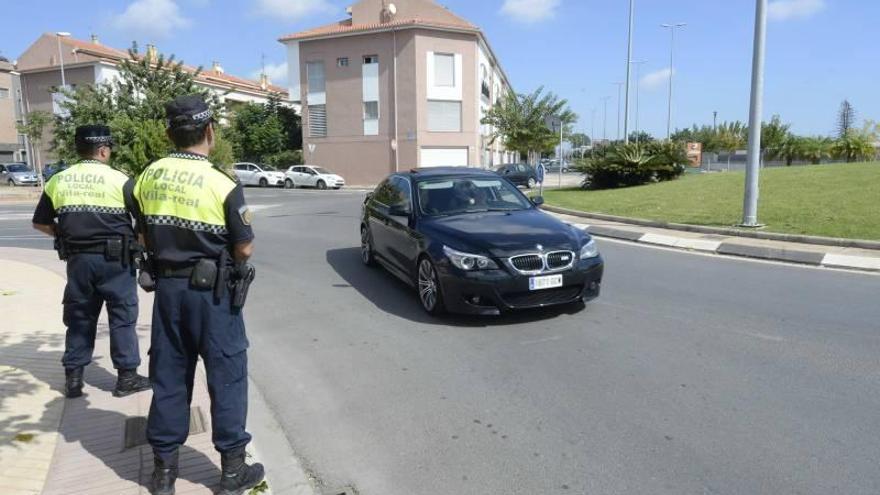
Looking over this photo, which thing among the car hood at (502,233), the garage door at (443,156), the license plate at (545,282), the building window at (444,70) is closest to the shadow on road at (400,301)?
the license plate at (545,282)

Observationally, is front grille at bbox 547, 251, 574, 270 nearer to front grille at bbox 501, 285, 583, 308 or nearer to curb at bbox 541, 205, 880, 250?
front grille at bbox 501, 285, 583, 308

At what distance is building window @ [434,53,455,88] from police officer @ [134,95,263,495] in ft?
130

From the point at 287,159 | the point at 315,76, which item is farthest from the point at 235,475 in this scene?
the point at 287,159

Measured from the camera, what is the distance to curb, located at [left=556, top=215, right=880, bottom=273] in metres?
9.02

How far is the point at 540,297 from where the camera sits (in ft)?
19.7

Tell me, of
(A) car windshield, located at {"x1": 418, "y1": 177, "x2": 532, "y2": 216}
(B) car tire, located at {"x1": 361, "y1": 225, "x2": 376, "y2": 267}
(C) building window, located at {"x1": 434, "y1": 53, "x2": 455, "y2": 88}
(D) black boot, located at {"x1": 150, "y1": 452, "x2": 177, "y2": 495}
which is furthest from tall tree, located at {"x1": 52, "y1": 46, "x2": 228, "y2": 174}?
(C) building window, located at {"x1": 434, "y1": 53, "x2": 455, "y2": 88}

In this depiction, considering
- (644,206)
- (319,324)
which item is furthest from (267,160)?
(319,324)

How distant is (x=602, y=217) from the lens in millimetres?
15164

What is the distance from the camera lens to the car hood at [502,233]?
6031 mm

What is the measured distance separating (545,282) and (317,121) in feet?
131

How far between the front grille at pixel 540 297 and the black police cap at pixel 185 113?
352 centimetres

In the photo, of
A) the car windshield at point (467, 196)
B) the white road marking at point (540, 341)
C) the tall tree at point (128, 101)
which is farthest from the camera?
the tall tree at point (128, 101)

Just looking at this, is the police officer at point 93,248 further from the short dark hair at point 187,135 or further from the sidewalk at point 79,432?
the short dark hair at point 187,135

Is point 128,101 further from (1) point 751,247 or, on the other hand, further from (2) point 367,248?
(1) point 751,247
